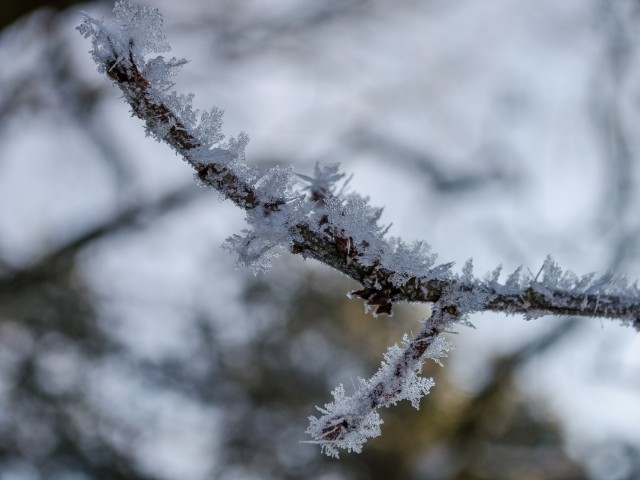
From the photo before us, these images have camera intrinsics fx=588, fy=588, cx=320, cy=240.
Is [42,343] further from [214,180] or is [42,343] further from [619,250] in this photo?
[214,180]

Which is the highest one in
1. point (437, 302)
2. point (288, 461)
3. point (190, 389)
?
point (190, 389)

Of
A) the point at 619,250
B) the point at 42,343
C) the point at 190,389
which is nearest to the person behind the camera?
the point at 619,250

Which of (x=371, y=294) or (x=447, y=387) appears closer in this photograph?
(x=371, y=294)

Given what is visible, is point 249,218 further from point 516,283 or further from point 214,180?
point 516,283

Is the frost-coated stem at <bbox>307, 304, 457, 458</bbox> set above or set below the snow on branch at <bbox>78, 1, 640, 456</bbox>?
below

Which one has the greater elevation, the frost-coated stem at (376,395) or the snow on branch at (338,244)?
the snow on branch at (338,244)

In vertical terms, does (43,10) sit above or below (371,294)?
above

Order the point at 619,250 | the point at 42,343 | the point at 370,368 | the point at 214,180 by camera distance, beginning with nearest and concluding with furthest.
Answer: the point at 214,180 → the point at 619,250 → the point at 42,343 → the point at 370,368

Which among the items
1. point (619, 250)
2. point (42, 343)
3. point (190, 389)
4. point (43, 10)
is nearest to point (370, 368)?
point (190, 389)
